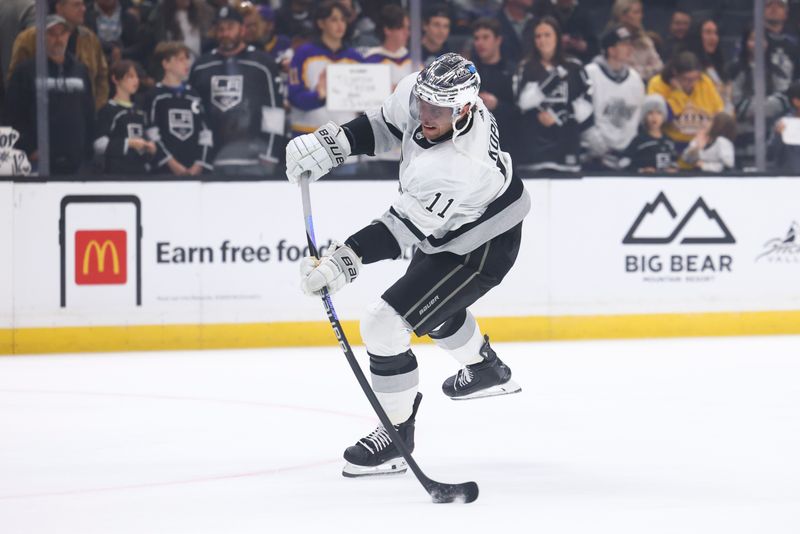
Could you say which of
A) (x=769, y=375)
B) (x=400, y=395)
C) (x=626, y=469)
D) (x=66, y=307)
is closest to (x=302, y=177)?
(x=400, y=395)

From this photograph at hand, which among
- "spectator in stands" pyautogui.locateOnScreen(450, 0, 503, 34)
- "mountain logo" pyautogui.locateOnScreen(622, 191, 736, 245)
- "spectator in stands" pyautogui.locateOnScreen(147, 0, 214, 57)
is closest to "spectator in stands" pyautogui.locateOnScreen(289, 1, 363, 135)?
"spectator in stands" pyautogui.locateOnScreen(147, 0, 214, 57)

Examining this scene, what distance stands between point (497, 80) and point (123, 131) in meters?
2.16

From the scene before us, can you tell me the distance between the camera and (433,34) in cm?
700

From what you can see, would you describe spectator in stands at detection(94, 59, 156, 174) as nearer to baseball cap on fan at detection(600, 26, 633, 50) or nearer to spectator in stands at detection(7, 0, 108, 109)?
spectator in stands at detection(7, 0, 108, 109)

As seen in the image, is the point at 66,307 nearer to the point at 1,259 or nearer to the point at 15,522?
the point at 1,259

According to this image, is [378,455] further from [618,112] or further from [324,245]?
[618,112]

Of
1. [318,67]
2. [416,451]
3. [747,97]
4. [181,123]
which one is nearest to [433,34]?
[318,67]

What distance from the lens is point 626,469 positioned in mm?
3541

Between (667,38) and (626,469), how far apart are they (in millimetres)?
4502

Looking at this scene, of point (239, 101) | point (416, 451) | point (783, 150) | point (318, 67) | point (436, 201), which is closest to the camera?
point (436, 201)

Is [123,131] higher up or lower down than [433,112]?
lower down

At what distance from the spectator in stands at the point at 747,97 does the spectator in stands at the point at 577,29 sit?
36.4 inches

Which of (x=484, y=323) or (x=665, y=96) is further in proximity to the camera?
(x=665, y=96)

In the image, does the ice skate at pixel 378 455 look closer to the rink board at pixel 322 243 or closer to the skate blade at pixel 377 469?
the skate blade at pixel 377 469
